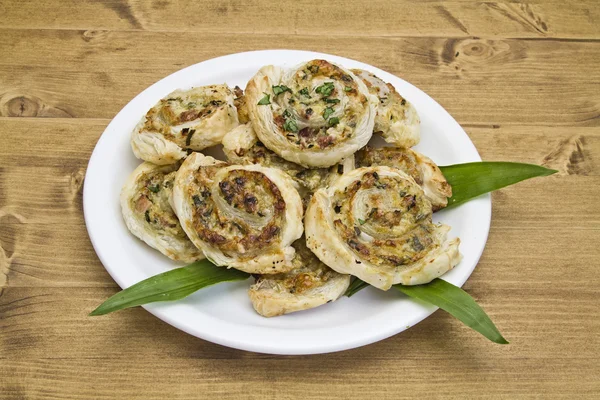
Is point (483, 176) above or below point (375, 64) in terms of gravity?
above

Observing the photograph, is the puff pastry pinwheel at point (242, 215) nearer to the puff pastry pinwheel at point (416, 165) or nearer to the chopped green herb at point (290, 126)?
the chopped green herb at point (290, 126)

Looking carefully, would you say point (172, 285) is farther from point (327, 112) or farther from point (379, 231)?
point (327, 112)

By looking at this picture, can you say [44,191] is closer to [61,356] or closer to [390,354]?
[61,356]

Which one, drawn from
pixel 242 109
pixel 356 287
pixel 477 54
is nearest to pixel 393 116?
pixel 242 109

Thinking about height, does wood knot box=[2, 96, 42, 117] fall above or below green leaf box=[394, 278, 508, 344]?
below

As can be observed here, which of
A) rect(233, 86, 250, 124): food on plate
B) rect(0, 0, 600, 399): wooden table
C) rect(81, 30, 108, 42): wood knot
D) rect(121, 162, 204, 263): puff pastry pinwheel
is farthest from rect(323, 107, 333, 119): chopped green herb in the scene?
rect(81, 30, 108, 42): wood knot

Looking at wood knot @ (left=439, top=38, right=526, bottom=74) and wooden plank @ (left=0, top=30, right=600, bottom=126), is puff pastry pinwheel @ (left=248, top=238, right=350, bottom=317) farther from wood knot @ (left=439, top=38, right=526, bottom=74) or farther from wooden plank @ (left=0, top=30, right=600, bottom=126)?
wood knot @ (left=439, top=38, right=526, bottom=74)

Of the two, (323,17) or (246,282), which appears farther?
(323,17)

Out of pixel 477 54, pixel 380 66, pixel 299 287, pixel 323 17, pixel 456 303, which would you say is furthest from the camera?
pixel 323 17
